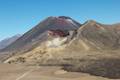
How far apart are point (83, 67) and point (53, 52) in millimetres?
29882

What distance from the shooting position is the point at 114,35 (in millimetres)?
118438

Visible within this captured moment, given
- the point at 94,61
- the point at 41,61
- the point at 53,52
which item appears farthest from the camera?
the point at 53,52

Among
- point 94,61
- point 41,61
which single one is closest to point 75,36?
point 41,61

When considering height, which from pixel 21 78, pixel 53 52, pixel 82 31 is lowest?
pixel 21 78

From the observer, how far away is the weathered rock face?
4289 inches

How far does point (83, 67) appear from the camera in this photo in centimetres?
7181

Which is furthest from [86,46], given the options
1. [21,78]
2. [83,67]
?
[21,78]

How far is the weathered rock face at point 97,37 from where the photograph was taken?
109 metres

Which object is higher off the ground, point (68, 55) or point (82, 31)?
point (82, 31)

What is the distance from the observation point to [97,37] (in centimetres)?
11819

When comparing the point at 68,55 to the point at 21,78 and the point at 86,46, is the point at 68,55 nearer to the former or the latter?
the point at 86,46

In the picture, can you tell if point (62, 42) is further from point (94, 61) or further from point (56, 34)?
point (94, 61)

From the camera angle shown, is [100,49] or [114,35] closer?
[100,49]

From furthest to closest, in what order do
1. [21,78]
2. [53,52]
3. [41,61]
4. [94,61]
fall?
[53,52], [41,61], [94,61], [21,78]
